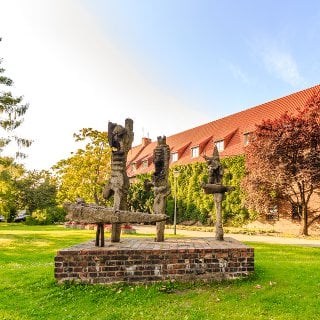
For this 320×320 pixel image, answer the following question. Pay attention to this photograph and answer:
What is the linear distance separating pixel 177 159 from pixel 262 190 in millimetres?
15549

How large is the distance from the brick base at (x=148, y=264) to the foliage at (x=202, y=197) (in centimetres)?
1893

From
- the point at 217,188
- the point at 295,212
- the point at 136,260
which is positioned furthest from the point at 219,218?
the point at 295,212

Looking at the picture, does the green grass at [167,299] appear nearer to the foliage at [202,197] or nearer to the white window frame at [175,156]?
the foliage at [202,197]

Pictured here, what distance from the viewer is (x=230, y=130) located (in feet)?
103

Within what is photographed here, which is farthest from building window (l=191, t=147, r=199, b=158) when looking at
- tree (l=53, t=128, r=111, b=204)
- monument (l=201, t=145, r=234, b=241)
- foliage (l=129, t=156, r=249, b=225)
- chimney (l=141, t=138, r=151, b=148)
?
monument (l=201, t=145, r=234, b=241)

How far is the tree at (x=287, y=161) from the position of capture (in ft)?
62.3

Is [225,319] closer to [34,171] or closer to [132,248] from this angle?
[132,248]

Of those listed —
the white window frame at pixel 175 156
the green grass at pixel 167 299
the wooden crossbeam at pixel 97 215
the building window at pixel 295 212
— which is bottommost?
the green grass at pixel 167 299

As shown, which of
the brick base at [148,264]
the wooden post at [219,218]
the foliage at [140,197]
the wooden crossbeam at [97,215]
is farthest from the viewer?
the foliage at [140,197]

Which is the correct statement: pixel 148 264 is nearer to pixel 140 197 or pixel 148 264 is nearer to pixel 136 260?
pixel 136 260

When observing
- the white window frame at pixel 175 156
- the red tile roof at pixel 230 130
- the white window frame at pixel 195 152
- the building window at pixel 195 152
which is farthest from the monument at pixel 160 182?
the white window frame at pixel 175 156

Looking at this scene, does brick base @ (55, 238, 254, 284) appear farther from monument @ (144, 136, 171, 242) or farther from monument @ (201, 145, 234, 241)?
monument @ (201, 145, 234, 241)

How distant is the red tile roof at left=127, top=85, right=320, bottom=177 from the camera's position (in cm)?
2772

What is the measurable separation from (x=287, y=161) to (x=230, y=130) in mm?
12264
